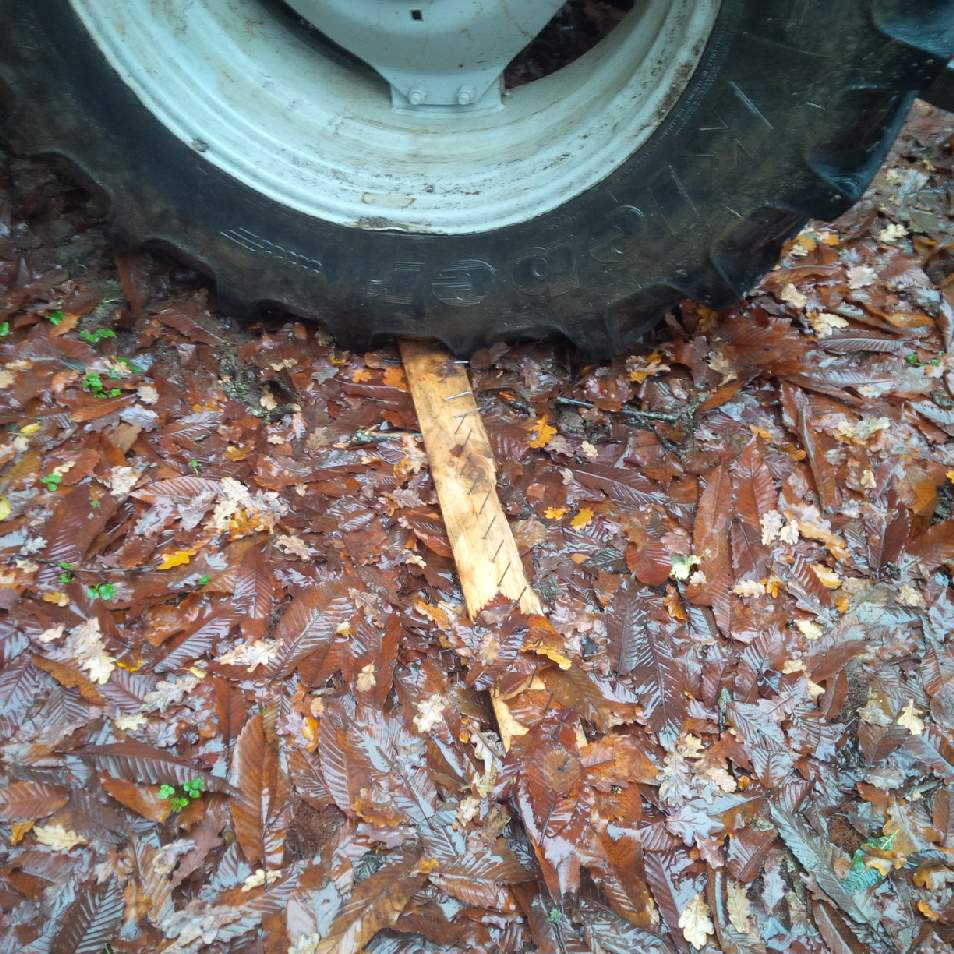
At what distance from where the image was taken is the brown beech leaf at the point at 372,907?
141 cm

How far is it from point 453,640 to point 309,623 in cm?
34

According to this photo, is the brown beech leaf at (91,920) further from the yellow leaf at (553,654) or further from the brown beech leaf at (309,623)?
the yellow leaf at (553,654)

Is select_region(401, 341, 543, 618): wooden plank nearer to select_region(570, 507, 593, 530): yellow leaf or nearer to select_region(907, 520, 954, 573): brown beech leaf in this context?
select_region(570, 507, 593, 530): yellow leaf

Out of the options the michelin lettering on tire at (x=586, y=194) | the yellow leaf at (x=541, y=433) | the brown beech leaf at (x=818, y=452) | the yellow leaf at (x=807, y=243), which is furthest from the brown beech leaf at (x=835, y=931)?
the yellow leaf at (x=807, y=243)

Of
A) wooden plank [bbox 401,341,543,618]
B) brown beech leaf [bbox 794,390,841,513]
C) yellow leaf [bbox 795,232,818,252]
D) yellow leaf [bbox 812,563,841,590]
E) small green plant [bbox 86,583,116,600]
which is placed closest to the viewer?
Result: small green plant [bbox 86,583,116,600]

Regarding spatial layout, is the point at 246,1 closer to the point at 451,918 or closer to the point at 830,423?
the point at 830,423

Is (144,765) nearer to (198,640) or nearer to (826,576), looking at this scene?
(198,640)

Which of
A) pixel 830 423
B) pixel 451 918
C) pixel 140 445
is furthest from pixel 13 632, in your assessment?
pixel 830 423

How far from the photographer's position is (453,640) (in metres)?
1.75

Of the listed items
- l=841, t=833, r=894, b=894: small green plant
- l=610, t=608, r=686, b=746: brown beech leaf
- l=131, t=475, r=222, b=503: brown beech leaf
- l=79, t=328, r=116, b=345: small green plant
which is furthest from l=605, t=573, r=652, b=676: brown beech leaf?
l=79, t=328, r=116, b=345: small green plant

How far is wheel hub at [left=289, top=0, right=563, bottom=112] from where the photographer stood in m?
1.82

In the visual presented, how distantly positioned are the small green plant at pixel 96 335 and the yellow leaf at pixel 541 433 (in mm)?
1186

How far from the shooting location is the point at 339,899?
4.78 ft

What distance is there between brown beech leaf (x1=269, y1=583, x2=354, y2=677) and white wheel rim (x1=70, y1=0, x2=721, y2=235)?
935mm
